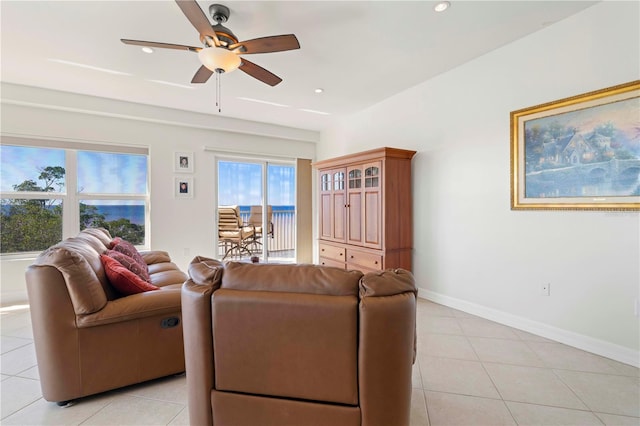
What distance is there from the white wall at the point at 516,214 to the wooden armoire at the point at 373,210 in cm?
22

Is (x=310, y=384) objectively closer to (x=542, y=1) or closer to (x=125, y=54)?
(x=542, y=1)

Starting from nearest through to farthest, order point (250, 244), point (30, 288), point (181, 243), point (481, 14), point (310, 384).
Answer: point (310, 384) < point (30, 288) < point (481, 14) < point (181, 243) < point (250, 244)

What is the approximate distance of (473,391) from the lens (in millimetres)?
1852

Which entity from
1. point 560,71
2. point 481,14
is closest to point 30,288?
point 481,14

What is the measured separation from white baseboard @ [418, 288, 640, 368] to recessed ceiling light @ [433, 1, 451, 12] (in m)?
2.71

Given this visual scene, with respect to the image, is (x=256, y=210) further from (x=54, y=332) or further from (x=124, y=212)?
(x=54, y=332)

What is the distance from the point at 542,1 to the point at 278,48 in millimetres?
1966

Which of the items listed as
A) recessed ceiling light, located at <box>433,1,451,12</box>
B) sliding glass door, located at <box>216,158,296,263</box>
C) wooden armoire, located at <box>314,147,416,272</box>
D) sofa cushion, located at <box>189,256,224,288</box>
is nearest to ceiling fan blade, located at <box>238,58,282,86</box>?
recessed ceiling light, located at <box>433,1,451,12</box>

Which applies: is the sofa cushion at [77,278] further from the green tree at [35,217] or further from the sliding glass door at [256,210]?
the sliding glass door at [256,210]

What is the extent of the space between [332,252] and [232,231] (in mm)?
1917

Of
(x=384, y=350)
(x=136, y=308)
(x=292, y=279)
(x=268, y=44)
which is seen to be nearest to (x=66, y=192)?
(x=136, y=308)

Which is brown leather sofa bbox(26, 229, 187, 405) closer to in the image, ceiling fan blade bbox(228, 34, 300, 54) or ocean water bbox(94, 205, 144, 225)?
ceiling fan blade bbox(228, 34, 300, 54)

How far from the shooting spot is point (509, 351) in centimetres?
236

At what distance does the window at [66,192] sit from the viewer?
12.2ft
